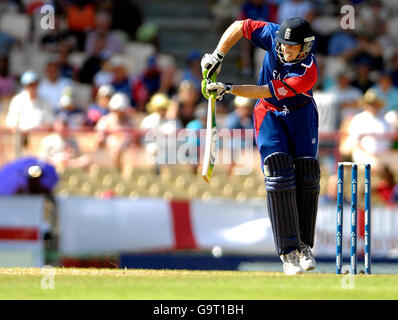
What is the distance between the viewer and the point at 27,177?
1319 centimetres

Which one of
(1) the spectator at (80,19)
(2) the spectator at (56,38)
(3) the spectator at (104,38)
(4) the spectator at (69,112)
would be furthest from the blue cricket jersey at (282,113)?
(1) the spectator at (80,19)

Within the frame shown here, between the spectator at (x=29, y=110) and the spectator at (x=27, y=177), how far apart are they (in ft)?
7.69

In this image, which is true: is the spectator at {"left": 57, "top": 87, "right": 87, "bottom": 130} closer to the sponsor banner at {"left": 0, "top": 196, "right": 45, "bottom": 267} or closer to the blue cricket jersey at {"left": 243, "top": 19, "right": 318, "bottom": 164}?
the sponsor banner at {"left": 0, "top": 196, "right": 45, "bottom": 267}

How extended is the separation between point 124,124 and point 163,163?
46.3 inches

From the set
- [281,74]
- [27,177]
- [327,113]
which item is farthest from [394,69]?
[281,74]

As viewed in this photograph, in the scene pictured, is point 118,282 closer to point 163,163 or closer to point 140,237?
point 140,237

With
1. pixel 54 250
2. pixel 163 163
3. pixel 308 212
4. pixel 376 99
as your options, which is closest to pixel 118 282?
pixel 308 212

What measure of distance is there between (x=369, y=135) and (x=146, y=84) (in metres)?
4.30

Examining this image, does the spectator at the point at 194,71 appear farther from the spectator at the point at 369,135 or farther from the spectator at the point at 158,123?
the spectator at the point at 369,135

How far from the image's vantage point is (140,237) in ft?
45.1

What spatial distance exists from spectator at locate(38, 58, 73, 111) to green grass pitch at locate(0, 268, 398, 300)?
25.3ft

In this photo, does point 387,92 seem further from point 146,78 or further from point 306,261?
point 306,261

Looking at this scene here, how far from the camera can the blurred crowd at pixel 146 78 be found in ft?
50.6

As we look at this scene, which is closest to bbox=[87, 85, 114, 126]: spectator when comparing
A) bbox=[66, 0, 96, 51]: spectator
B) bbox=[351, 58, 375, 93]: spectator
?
bbox=[66, 0, 96, 51]: spectator
